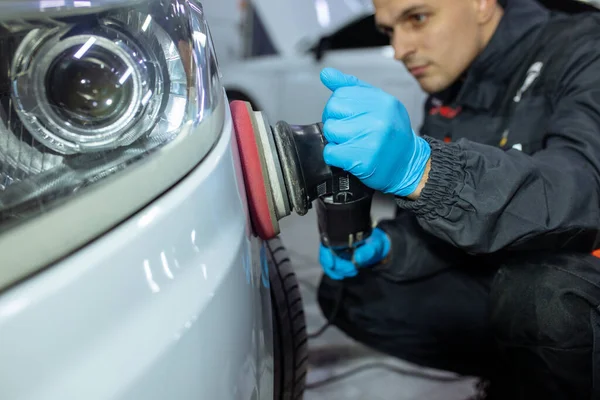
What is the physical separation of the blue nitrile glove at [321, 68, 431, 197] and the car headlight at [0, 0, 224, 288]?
24 cm

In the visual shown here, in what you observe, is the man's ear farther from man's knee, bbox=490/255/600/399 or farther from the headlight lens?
the headlight lens

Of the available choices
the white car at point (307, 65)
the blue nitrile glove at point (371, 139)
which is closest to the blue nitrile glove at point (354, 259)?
the blue nitrile glove at point (371, 139)

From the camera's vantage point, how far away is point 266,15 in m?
3.92

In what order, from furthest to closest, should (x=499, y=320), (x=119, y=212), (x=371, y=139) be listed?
(x=499, y=320)
(x=371, y=139)
(x=119, y=212)

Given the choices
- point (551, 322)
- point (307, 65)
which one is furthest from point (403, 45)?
point (307, 65)

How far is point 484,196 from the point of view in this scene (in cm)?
74

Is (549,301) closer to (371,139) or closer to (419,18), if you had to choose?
(371,139)

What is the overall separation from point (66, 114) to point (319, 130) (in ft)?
1.18

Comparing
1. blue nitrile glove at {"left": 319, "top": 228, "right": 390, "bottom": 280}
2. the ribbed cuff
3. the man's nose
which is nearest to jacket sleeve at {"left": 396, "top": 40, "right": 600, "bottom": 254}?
the ribbed cuff

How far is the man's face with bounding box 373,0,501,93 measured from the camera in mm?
1263

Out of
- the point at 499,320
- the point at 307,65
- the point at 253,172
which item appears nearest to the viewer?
the point at 253,172

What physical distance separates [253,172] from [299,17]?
367 centimetres

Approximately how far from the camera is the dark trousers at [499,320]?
33.2 inches

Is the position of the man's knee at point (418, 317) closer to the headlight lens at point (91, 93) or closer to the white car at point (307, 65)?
the headlight lens at point (91, 93)
